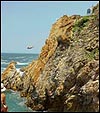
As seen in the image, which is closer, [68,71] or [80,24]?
[68,71]

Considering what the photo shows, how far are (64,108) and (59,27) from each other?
37.4 ft

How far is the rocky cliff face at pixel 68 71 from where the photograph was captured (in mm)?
28906

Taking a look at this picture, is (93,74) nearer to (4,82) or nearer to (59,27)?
(59,27)

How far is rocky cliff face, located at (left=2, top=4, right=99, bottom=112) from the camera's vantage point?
94.8 feet

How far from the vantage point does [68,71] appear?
31.7 m

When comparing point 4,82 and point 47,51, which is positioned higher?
point 47,51

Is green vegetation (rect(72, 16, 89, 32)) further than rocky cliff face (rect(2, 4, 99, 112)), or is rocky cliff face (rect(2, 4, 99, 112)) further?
green vegetation (rect(72, 16, 89, 32))

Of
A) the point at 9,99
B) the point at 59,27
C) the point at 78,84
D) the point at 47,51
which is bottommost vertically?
the point at 9,99

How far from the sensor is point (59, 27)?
3950cm

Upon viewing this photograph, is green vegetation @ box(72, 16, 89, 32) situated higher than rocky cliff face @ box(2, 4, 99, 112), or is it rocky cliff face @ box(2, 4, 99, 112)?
green vegetation @ box(72, 16, 89, 32)

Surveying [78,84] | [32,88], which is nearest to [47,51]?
[32,88]

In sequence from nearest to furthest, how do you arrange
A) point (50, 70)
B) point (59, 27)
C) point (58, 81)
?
point (58, 81) → point (50, 70) → point (59, 27)

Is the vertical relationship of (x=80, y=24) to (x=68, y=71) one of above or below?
above

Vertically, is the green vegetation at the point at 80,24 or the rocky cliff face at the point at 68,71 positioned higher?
the green vegetation at the point at 80,24
